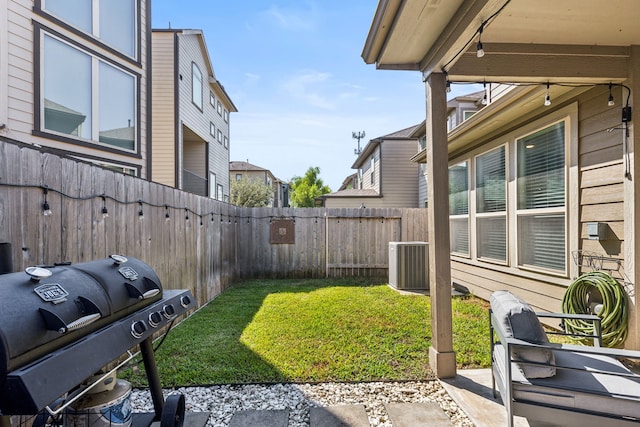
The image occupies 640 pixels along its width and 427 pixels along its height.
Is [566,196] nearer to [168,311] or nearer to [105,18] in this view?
[168,311]

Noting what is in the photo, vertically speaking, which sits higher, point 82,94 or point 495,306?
point 82,94

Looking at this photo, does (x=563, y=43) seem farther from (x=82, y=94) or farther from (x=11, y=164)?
(x=82, y=94)

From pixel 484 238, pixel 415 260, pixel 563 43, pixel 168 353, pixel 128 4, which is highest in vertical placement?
pixel 128 4

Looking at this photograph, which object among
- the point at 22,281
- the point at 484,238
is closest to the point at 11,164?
the point at 22,281

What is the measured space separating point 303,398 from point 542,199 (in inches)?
155

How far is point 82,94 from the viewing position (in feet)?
18.5

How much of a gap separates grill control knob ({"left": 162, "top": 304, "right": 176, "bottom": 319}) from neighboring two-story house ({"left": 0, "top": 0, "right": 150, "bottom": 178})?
4389 mm

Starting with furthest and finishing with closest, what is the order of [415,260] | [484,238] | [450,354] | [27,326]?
[415,260] → [484,238] → [450,354] → [27,326]

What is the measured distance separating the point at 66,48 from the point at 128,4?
2.10 m

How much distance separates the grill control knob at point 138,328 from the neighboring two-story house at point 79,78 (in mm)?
4625

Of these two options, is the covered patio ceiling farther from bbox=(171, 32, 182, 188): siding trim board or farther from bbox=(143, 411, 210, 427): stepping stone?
bbox=(171, 32, 182, 188): siding trim board

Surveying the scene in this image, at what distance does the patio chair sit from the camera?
180cm

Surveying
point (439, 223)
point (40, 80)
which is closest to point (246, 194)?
point (40, 80)

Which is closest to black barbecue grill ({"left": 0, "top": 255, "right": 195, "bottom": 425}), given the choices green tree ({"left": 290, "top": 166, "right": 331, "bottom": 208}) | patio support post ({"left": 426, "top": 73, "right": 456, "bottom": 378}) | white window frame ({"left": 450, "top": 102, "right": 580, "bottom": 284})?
patio support post ({"left": 426, "top": 73, "right": 456, "bottom": 378})
